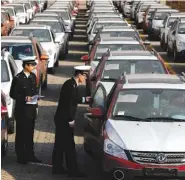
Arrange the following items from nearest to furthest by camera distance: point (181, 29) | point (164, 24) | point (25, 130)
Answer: point (25, 130) < point (181, 29) < point (164, 24)

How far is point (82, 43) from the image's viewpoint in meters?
36.2

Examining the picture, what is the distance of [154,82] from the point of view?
11211 mm

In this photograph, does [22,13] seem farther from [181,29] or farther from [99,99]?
[99,99]

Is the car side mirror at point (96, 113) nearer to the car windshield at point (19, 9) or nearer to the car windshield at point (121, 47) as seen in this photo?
the car windshield at point (121, 47)

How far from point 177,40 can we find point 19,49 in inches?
355

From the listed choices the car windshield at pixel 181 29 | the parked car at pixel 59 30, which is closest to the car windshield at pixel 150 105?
the parked car at pixel 59 30

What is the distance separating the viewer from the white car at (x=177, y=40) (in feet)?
88.0

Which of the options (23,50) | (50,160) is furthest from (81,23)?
(50,160)

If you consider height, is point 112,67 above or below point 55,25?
above

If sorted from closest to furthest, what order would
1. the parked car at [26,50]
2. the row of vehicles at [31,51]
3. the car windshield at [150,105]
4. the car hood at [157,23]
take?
the car windshield at [150,105] < the row of vehicles at [31,51] < the parked car at [26,50] < the car hood at [157,23]

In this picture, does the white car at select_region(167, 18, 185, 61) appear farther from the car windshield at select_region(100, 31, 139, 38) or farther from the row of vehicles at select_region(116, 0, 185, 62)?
the car windshield at select_region(100, 31, 139, 38)

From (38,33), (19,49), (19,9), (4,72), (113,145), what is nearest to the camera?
(113,145)

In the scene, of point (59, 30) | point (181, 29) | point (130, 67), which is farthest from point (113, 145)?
point (59, 30)

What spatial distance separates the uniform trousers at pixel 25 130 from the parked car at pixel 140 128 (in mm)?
834
